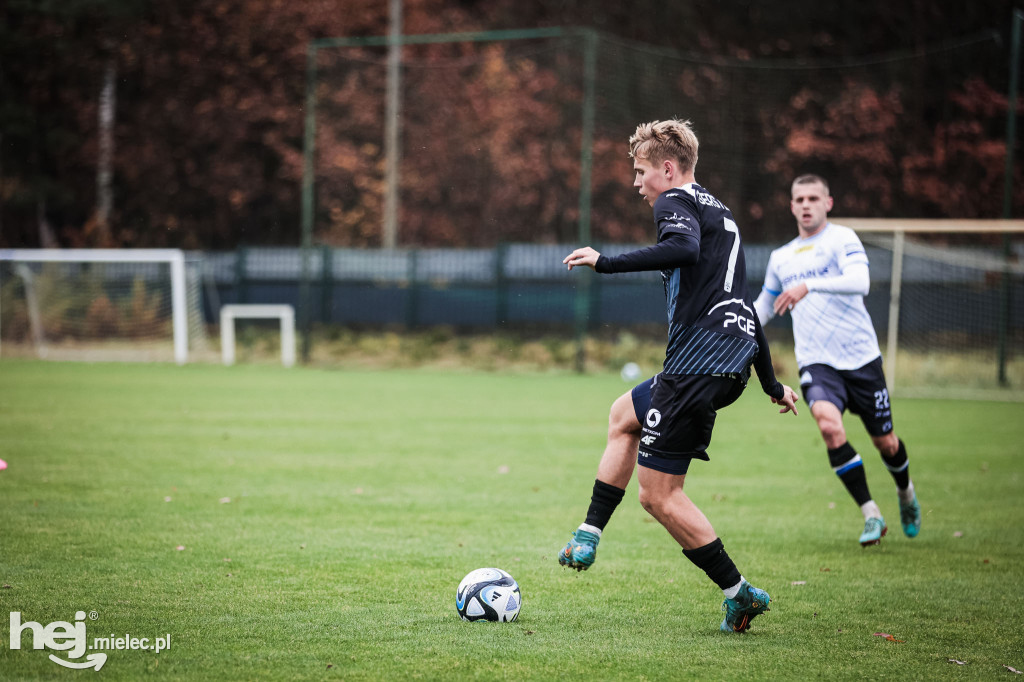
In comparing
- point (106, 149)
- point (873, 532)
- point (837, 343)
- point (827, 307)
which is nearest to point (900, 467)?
point (873, 532)

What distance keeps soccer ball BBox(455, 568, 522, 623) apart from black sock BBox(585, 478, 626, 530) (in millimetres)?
471

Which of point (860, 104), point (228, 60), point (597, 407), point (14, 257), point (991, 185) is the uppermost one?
point (228, 60)

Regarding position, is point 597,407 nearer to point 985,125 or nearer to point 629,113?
point 629,113

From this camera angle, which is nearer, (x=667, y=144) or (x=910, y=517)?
(x=667, y=144)

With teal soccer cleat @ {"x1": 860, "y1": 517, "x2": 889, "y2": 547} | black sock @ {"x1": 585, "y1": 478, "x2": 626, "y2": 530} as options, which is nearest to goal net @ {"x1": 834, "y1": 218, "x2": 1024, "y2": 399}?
teal soccer cleat @ {"x1": 860, "y1": 517, "x2": 889, "y2": 547}

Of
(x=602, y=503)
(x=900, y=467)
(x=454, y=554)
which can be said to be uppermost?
(x=602, y=503)

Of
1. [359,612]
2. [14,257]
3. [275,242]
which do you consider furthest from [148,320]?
[359,612]

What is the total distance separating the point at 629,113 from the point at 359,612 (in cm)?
1732

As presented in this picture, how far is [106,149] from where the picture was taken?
31.2 metres

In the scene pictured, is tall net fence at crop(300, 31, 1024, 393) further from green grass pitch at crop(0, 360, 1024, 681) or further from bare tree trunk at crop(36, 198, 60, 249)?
bare tree trunk at crop(36, 198, 60, 249)

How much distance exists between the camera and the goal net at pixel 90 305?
22.9m

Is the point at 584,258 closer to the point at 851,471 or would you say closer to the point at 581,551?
the point at 581,551

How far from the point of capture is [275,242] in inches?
1277
